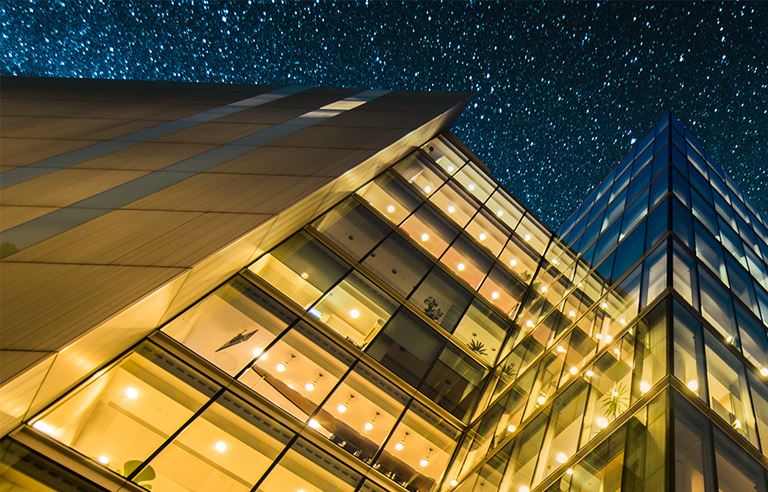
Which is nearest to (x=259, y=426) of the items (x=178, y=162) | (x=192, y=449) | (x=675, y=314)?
(x=192, y=449)

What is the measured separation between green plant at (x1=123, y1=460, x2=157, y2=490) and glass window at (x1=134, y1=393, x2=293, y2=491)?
14 mm

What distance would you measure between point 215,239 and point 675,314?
8807 millimetres

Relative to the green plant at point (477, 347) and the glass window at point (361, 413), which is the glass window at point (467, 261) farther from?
the glass window at point (361, 413)

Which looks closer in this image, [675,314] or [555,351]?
[675,314]

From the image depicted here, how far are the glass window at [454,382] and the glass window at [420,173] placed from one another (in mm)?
6964

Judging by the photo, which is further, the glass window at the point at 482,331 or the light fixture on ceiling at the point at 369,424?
the glass window at the point at 482,331

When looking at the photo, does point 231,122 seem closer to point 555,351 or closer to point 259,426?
point 259,426

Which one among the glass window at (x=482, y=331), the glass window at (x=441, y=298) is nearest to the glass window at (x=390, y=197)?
the glass window at (x=441, y=298)

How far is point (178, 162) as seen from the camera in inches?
511

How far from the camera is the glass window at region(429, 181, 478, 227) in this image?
61.9 feet

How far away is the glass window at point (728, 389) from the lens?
28.1 feet

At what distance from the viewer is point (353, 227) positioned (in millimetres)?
14672

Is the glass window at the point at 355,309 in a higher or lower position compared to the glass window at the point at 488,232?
lower

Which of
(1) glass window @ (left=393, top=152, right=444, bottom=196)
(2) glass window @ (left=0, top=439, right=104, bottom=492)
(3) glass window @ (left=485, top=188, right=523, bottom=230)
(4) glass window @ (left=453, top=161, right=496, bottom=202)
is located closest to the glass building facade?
(2) glass window @ (left=0, top=439, right=104, bottom=492)
